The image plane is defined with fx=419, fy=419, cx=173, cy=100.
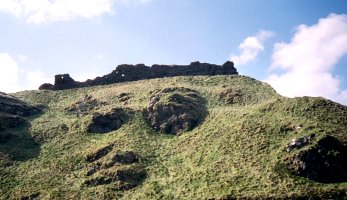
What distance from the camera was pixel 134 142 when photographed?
63688mm

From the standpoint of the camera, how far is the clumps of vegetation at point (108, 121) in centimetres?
7062

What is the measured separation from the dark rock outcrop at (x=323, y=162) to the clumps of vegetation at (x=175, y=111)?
2134 centimetres

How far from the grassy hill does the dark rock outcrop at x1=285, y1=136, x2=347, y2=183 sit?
303mm

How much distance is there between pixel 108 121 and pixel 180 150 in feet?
56.0

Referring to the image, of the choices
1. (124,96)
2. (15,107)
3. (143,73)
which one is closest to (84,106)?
(124,96)

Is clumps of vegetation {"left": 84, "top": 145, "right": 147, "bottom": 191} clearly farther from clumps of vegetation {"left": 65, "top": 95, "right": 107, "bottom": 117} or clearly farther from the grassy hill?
clumps of vegetation {"left": 65, "top": 95, "right": 107, "bottom": 117}

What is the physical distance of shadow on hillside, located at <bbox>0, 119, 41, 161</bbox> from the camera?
63.8 metres

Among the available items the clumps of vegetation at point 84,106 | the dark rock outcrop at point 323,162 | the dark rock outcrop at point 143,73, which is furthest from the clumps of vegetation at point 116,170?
the dark rock outcrop at point 143,73

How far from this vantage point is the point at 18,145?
67062mm

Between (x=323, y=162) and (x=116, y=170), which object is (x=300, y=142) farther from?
(x=116, y=170)

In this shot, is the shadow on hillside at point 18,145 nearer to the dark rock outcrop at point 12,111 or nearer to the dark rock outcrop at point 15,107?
the dark rock outcrop at point 12,111

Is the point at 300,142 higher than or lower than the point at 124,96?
lower

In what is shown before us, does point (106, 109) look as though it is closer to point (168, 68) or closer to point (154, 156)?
point (154, 156)

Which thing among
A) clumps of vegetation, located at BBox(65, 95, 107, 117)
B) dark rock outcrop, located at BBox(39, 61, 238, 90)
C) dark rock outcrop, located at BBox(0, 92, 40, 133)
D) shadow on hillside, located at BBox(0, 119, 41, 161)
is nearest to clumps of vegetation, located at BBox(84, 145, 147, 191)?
shadow on hillside, located at BBox(0, 119, 41, 161)
